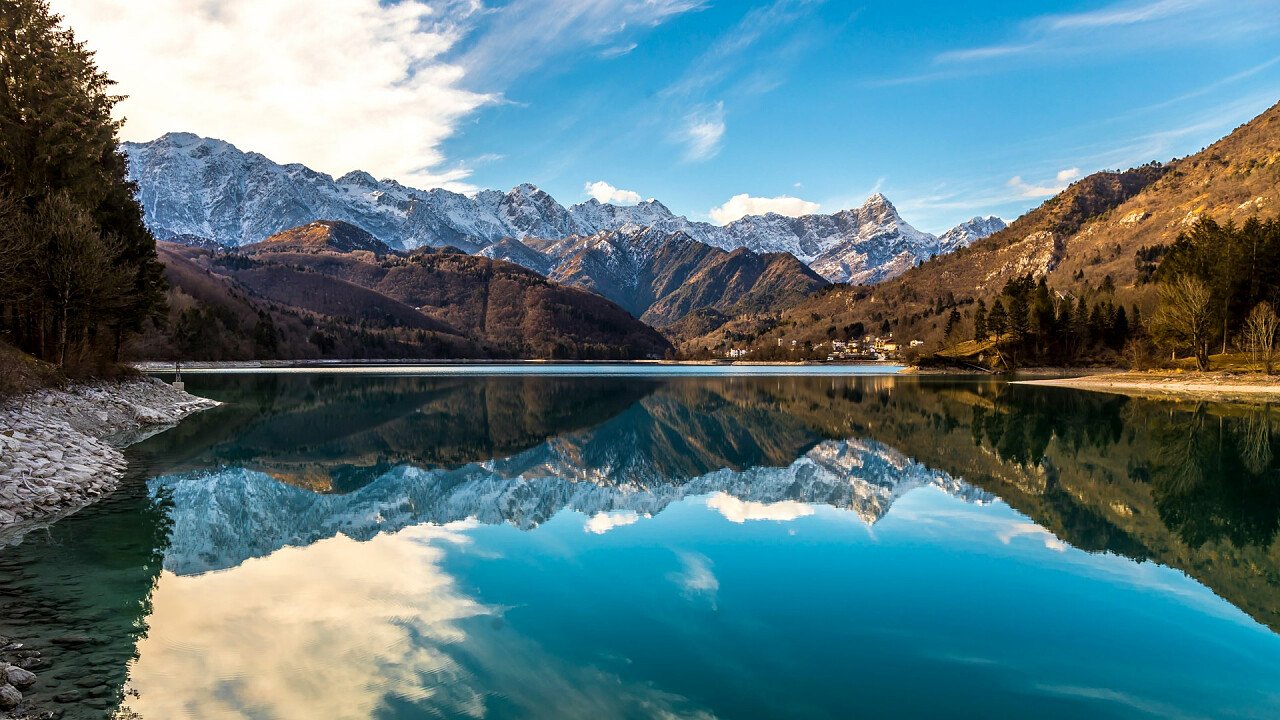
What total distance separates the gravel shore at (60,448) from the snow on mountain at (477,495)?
225 cm

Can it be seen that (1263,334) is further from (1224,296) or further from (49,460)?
(49,460)

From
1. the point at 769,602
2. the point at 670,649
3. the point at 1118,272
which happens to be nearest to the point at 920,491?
the point at 769,602

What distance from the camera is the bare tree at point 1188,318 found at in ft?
264

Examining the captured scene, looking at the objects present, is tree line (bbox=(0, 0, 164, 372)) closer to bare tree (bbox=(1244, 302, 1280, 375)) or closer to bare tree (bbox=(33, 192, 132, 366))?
bare tree (bbox=(33, 192, 132, 366))

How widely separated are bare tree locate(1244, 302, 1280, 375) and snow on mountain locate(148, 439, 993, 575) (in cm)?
6727

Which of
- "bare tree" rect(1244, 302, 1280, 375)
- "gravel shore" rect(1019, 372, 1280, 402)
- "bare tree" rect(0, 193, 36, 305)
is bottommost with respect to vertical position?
"gravel shore" rect(1019, 372, 1280, 402)

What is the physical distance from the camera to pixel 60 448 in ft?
73.9

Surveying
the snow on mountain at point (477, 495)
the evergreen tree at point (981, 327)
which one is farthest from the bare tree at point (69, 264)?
the evergreen tree at point (981, 327)

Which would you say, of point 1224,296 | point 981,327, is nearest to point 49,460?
point 1224,296

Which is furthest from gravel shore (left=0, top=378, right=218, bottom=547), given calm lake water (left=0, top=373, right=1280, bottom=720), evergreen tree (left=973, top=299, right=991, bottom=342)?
evergreen tree (left=973, top=299, right=991, bottom=342)

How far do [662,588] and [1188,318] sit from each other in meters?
94.8

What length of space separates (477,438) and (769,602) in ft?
95.6

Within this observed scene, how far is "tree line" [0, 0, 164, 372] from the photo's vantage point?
36125 millimetres

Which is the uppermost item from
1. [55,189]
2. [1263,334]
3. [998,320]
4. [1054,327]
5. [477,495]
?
[55,189]
